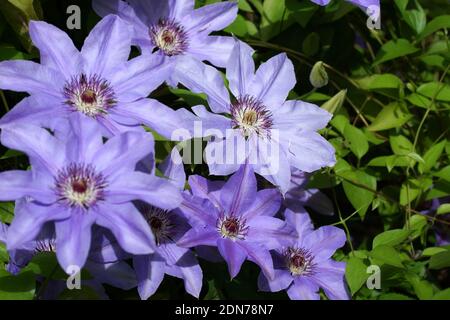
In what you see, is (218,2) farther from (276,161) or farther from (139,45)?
(276,161)

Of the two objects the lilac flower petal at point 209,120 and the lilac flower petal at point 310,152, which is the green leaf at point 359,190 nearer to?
the lilac flower petal at point 310,152

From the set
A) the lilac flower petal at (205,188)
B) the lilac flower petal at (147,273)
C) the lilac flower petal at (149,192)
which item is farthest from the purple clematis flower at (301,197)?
the lilac flower petal at (149,192)

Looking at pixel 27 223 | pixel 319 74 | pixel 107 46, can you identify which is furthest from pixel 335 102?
pixel 27 223

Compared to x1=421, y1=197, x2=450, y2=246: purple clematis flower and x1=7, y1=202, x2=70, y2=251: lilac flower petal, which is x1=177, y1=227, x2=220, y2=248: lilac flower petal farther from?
x1=421, y1=197, x2=450, y2=246: purple clematis flower

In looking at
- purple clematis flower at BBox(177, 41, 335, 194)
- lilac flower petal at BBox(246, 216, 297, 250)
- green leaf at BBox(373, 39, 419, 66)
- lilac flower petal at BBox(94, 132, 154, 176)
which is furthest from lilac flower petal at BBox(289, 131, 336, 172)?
green leaf at BBox(373, 39, 419, 66)

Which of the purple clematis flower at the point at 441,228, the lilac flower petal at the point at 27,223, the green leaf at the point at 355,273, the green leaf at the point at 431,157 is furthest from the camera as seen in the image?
the purple clematis flower at the point at 441,228
